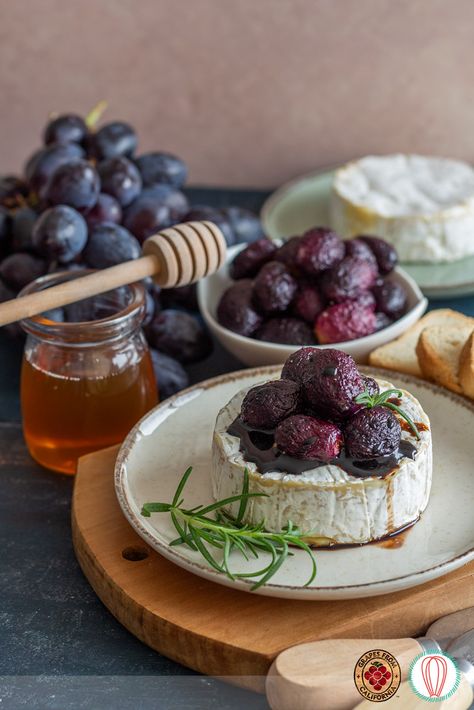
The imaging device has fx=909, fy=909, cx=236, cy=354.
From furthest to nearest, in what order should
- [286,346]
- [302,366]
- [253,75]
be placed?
1. [253,75]
2. [286,346]
3. [302,366]

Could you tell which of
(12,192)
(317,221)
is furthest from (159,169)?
(317,221)

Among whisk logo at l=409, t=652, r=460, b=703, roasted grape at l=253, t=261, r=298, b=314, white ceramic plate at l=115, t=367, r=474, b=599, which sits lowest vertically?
whisk logo at l=409, t=652, r=460, b=703

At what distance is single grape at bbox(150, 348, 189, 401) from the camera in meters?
1.62

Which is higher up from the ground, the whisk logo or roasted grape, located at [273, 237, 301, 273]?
roasted grape, located at [273, 237, 301, 273]

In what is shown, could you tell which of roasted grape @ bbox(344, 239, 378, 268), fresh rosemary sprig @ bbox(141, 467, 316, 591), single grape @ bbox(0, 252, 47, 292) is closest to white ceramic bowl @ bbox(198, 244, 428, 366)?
roasted grape @ bbox(344, 239, 378, 268)

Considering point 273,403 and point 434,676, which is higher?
point 273,403

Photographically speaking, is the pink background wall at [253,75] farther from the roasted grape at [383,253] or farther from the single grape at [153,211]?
the roasted grape at [383,253]

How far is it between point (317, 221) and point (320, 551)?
119 cm

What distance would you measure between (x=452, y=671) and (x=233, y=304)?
79cm

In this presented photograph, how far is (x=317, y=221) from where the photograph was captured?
7.23ft

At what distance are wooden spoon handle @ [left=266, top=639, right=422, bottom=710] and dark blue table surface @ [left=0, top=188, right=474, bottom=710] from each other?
0.07 m

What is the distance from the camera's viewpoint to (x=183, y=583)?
3.82 feet

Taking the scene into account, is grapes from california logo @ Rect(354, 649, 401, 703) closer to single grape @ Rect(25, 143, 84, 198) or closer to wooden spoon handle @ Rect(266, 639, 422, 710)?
wooden spoon handle @ Rect(266, 639, 422, 710)

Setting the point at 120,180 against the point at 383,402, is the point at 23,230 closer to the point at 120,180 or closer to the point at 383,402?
the point at 120,180
